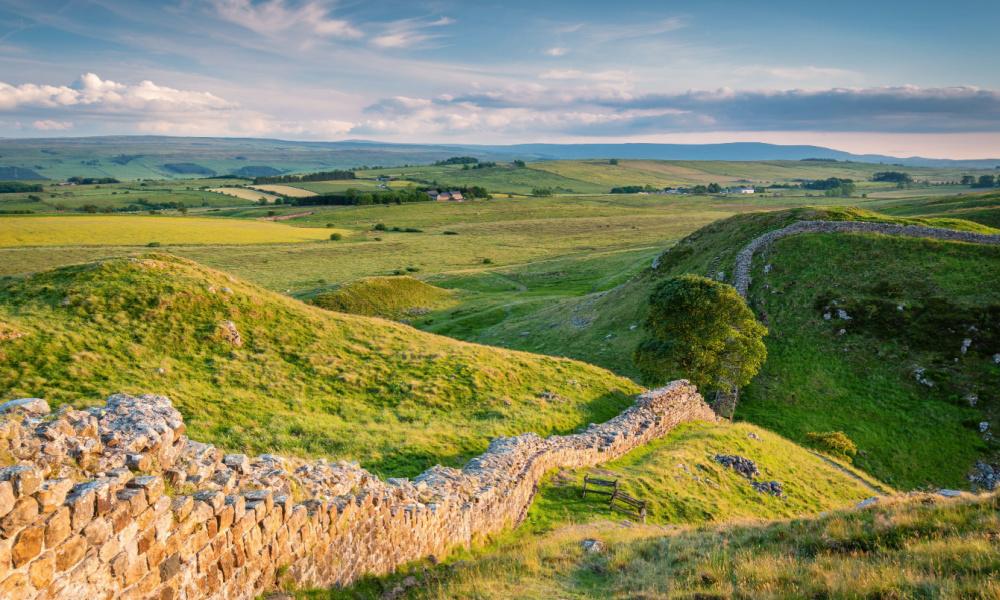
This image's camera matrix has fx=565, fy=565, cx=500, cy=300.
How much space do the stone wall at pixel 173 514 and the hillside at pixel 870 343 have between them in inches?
1200

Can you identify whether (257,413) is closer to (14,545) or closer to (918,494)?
(14,545)

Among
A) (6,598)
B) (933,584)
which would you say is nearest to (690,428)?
(933,584)

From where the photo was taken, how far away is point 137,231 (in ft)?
352

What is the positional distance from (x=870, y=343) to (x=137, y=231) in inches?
Result: 4636

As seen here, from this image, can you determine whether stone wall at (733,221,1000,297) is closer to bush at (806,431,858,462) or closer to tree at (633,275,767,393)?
tree at (633,275,767,393)

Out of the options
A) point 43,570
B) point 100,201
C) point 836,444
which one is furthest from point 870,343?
point 100,201

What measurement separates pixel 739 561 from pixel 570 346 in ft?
120

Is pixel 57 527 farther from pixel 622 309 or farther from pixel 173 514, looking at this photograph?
pixel 622 309

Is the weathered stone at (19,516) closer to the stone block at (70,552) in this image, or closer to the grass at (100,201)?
the stone block at (70,552)

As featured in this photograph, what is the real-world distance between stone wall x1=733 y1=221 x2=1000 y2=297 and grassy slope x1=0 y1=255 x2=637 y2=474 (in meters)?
23.5

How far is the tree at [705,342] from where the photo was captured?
115ft

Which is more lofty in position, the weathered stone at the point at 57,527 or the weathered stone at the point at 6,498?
the weathered stone at the point at 6,498

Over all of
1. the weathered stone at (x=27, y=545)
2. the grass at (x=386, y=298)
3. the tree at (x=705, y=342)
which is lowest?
the grass at (x=386, y=298)

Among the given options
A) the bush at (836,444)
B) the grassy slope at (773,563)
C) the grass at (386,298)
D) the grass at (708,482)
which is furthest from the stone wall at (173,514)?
the grass at (386,298)
